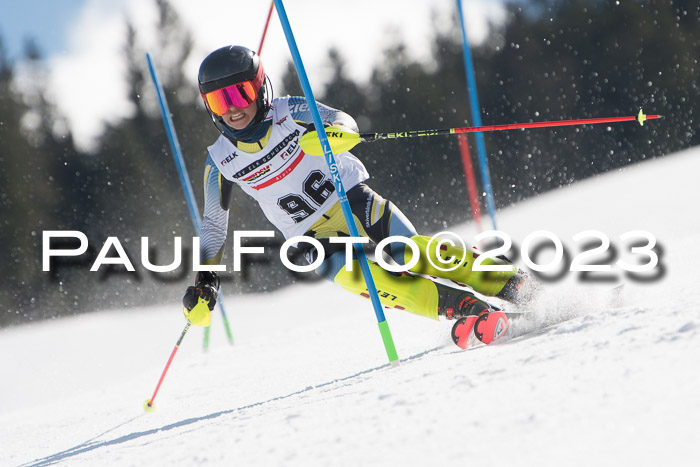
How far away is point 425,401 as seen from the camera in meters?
1.71

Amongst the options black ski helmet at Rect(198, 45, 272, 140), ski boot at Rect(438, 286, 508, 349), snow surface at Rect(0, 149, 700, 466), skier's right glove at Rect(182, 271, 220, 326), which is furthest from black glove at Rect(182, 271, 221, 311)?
ski boot at Rect(438, 286, 508, 349)

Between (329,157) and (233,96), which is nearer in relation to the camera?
(329,157)

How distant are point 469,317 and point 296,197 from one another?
1071mm

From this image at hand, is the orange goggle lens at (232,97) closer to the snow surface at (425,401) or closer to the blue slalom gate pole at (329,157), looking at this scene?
the blue slalom gate pole at (329,157)

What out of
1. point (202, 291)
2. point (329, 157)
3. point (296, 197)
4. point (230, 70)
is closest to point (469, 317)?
point (329, 157)

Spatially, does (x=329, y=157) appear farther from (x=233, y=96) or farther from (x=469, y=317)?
(x=469, y=317)

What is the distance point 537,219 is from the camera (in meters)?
9.83

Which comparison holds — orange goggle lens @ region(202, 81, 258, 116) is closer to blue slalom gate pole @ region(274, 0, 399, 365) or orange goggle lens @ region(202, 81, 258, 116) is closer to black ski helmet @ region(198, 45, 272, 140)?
black ski helmet @ region(198, 45, 272, 140)

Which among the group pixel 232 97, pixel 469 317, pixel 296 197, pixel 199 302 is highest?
pixel 232 97

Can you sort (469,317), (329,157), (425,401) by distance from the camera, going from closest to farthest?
(425,401) → (469,317) → (329,157)

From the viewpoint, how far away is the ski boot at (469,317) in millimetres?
2500

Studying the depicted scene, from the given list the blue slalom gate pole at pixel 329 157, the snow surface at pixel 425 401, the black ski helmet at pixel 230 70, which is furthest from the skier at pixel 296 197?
the snow surface at pixel 425 401

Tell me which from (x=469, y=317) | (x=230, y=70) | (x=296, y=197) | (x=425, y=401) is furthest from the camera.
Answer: (x=296, y=197)

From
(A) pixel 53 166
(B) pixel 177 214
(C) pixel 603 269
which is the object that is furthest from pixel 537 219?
(A) pixel 53 166
